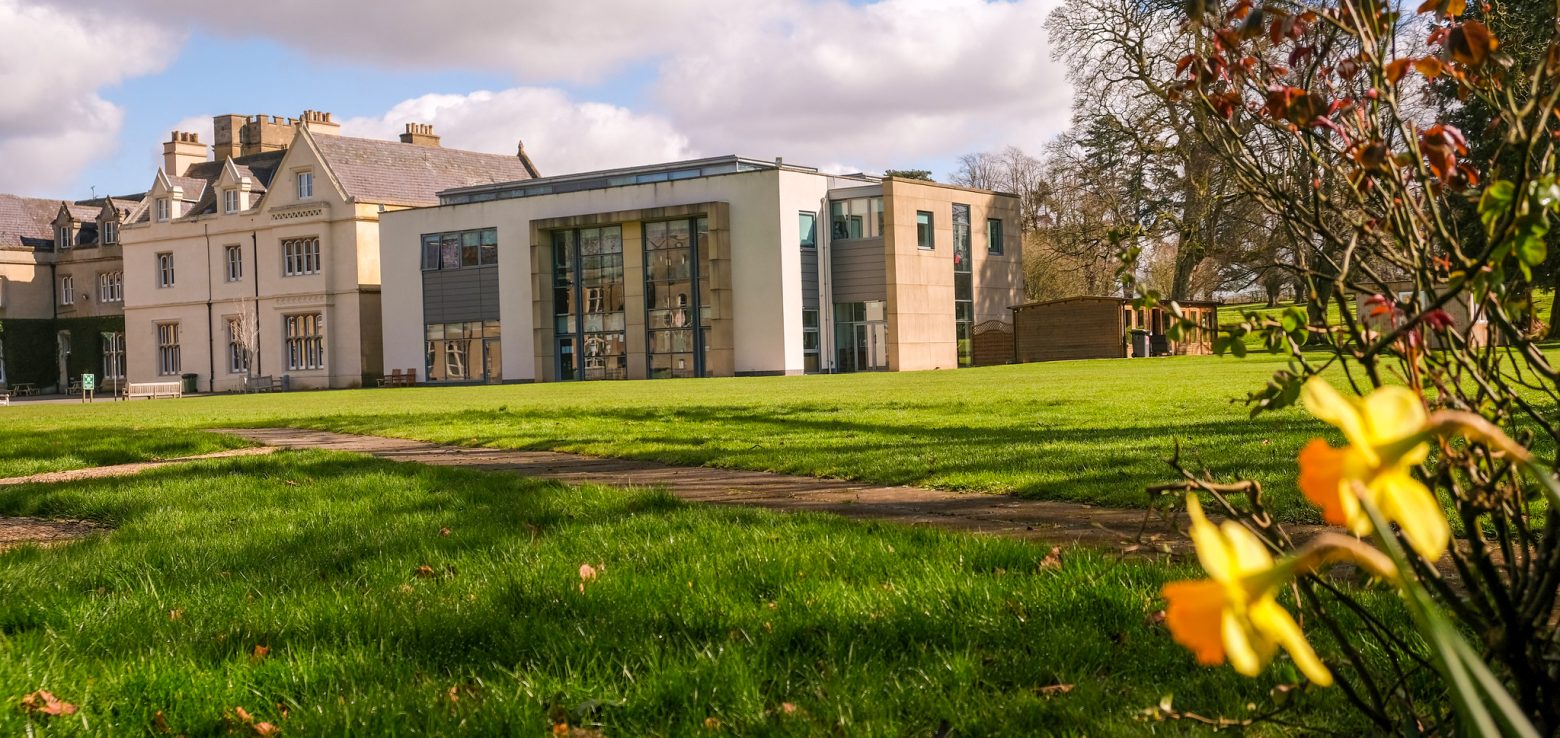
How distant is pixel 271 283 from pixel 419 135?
12.0 metres

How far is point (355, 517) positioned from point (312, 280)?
56.2 metres

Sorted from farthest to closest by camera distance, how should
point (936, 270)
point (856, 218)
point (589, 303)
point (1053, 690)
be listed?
point (589, 303) < point (936, 270) < point (856, 218) < point (1053, 690)

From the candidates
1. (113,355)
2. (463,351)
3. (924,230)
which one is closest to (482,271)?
(463,351)

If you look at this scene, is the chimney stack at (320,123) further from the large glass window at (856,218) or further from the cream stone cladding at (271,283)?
the large glass window at (856,218)

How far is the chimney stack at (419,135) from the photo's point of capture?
67.9m

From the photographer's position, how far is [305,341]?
60.8 meters

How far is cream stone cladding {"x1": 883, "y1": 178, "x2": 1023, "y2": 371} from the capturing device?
4909 centimetres

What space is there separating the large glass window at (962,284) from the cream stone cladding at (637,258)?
6.04 meters

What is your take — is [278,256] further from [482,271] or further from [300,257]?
[482,271]

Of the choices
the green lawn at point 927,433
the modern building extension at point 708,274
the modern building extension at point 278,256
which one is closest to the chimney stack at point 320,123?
the modern building extension at point 278,256

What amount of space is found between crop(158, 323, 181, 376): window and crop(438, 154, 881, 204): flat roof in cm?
1798

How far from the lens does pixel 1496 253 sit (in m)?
1.80

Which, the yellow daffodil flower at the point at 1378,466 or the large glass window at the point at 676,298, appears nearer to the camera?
the yellow daffodil flower at the point at 1378,466

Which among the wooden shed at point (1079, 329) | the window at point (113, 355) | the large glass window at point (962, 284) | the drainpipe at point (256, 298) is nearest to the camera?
the wooden shed at point (1079, 329)
